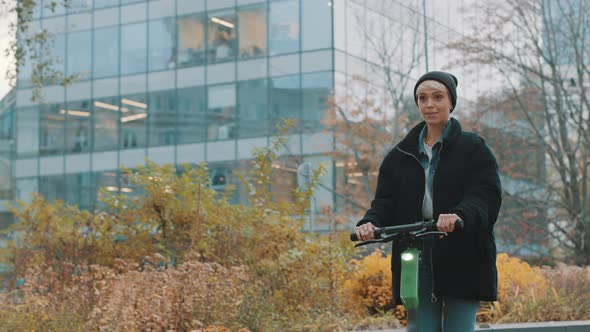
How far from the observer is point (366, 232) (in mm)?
3748

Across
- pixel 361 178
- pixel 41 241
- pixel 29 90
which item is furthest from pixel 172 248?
pixel 29 90

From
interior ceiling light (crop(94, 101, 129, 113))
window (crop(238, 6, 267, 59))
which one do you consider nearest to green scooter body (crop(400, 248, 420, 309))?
window (crop(238, 6, 267, 59))

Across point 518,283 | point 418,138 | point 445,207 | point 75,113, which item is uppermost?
point 75,113

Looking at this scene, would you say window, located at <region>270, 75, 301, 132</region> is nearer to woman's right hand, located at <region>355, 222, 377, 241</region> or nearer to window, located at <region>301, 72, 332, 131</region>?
window, located at <region>301, 72, 332, 131</region>

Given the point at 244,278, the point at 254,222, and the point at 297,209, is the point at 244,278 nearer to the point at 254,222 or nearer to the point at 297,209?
the point at 254,222

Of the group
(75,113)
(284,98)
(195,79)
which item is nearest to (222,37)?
(195,79)

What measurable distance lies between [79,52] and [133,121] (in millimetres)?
4302

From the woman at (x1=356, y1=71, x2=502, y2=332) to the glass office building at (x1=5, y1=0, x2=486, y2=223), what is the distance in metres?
22.4

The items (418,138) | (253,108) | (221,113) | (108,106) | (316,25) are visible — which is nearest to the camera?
Result: (418,138)

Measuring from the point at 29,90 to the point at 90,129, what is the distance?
394 cm

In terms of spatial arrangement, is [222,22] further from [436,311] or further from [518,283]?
[436,311]

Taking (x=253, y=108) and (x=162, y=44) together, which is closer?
(x=253, y=108)

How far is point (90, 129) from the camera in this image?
37.6 meters

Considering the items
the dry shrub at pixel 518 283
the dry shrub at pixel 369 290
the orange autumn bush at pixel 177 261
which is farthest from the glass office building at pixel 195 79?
the dry shrub at pixel 369 290
